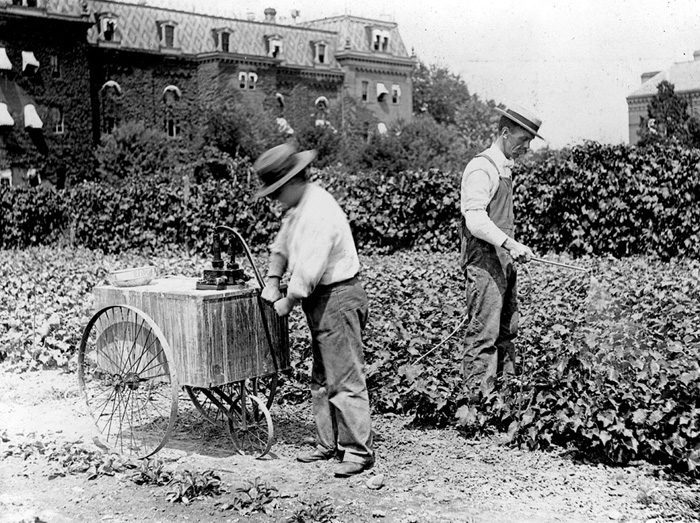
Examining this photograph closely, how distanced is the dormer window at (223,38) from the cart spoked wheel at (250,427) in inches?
1895

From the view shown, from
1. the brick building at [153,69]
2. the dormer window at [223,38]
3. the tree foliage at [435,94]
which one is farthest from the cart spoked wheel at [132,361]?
the tree foliage at [435,94]

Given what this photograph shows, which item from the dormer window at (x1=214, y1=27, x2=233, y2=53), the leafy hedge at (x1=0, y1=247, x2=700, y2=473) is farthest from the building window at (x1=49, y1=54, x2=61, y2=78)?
the leafy hedge at (x1=0, y1=247, x2=700, y2=473)

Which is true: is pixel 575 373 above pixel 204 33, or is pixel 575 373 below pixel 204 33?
below

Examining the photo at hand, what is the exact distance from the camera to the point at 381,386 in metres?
6.79

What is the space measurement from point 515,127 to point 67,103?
133 ft

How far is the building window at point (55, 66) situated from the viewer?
1661 inches

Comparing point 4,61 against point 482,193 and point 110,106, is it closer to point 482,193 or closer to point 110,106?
point 110,106

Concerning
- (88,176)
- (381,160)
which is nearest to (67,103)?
(88,176)

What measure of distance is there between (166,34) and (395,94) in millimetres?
18379

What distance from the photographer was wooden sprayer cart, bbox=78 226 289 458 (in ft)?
17.5

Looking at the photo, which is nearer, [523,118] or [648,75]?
[523,118]

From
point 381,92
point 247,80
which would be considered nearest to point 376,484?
point 247,80

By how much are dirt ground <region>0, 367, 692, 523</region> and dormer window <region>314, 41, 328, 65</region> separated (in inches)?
2098

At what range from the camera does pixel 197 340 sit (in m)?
5.32
